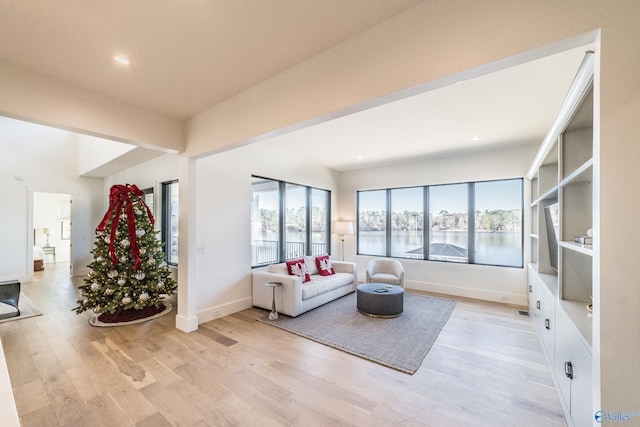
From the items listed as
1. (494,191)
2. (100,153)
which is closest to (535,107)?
(494,191)

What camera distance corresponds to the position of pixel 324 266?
17.6 feet

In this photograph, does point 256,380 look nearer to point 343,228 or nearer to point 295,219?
point 295,219

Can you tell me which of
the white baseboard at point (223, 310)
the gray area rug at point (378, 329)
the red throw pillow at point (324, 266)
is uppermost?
the red throw pillow at point (324, 266)

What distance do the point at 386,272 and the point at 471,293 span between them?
167 centimetres

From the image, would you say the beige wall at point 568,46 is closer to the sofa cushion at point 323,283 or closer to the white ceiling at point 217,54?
the white ceiling at point 217,54

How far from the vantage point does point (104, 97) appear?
2.82 meters

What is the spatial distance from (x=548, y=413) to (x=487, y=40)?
2.74 metres

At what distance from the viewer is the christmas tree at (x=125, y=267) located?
3832 mm

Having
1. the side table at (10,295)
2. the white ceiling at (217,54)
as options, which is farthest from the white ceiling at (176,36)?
the side table at (10,295)

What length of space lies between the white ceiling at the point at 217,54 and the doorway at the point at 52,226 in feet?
31.3

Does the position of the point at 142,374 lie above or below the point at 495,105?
below

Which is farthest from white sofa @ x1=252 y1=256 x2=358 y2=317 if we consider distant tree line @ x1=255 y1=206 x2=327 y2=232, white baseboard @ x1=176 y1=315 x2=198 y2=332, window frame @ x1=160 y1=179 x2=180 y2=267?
window frame @ x1=160 y1=179 x2=180 y2=267

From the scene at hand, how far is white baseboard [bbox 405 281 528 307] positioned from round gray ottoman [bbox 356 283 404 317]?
1.75 meters

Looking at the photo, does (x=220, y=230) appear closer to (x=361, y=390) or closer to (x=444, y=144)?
(x=361, y=390)
